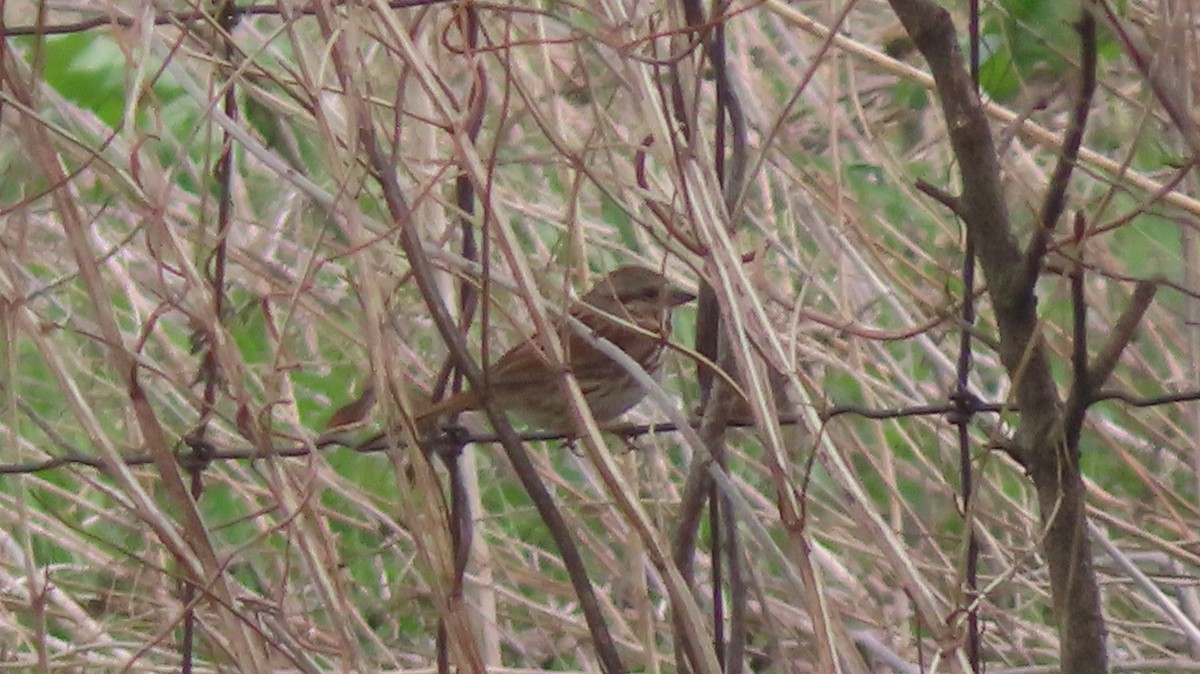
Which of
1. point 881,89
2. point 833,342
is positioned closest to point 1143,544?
point 833,342

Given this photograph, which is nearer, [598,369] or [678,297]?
[678,297]

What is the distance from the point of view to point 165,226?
1.84 meters

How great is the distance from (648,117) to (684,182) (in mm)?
99

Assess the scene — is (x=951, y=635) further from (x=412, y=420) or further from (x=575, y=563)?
(x=412, y=420)

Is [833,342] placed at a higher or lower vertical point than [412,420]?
higher

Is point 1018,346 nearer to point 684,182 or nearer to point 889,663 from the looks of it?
point 684,182

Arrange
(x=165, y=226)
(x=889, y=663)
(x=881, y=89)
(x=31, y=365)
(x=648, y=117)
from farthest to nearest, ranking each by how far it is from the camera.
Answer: (x=31, y=365) → (x=881, y=89) → (x=889, y=663) → (x=165, y=226) → (x=648, y=117)

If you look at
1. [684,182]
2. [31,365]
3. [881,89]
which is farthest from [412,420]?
[31,365]

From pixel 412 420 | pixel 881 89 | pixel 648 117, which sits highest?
pixel 881 89

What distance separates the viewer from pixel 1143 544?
2.87 metres

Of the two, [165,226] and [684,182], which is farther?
[165,226]

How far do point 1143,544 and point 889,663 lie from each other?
1.62ft

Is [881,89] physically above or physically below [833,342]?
above

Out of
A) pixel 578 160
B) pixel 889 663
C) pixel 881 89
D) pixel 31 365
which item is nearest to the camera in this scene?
pixel 578 160
